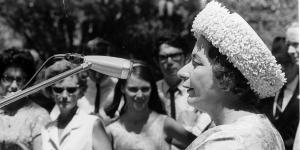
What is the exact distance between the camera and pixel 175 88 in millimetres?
5637

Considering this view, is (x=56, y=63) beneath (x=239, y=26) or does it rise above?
beneath

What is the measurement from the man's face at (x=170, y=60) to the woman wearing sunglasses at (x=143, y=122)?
439 mm

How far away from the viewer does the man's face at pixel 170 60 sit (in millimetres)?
5762

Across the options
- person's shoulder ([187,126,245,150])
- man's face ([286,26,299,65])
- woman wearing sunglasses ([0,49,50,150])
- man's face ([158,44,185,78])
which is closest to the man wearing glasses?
man's face ([158,44,185,78])

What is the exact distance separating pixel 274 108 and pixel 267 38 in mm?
5202

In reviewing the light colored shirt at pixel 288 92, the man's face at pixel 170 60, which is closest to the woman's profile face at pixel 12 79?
the man's face at pixel 170 60

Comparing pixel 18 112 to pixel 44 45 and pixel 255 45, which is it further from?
pixel 44 45

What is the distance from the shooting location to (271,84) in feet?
9.47

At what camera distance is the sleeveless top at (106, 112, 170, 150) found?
5.05 metres

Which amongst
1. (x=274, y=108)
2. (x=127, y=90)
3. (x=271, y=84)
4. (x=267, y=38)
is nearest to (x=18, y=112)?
(x=127, y=90)

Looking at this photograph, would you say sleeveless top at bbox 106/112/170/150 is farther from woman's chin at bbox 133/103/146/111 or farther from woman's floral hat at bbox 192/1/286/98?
woman's floral hat at bbox 192/1/286/98

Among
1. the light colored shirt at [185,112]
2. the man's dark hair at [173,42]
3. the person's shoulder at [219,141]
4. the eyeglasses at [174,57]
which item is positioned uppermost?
the person's shoulder at [219,141]

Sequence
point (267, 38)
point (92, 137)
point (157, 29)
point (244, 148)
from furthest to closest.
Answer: point (157, 29)
point (267, 38)
point (92, 137)
point (244, 148)

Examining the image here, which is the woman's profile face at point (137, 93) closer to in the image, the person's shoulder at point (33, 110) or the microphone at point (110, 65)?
the person's shoulder at point (33, 110)
